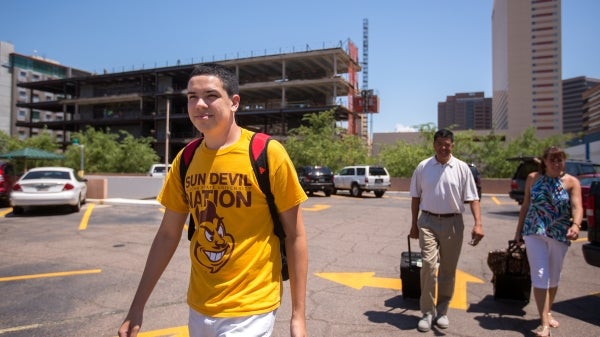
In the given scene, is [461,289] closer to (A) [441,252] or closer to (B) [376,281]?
(B) [376,281]

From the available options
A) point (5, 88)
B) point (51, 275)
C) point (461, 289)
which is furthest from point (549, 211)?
point (5, 88)

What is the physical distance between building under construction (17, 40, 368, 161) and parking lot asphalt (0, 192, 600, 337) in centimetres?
4516

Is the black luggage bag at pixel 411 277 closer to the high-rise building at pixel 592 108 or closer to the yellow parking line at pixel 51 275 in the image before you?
the yellow parking line at pixel 51 275

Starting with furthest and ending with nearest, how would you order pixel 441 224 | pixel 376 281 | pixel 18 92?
pixel 18 92
pixel 376 281
pixel 441 224

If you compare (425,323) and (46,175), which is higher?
(46,175)

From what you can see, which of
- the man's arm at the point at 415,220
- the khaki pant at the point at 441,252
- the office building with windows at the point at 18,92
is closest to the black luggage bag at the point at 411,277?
the man's arm at the point at 415,220

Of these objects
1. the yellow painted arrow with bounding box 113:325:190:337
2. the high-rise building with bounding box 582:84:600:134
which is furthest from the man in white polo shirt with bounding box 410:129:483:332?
the high-rise building with bounding box 582:84:600:134

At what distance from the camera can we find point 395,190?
96.4 feet

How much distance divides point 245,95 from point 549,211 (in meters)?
60.5

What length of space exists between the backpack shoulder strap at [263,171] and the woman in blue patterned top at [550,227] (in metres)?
3.19

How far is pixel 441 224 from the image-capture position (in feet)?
13.5

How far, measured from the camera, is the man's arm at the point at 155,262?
6.14ft

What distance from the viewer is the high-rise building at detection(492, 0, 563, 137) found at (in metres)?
85.6

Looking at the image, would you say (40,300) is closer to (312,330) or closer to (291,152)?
(312,330)
